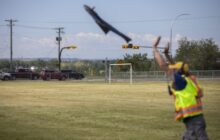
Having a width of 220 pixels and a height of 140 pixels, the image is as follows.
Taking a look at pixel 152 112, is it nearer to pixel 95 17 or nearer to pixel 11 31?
pixel 95 17

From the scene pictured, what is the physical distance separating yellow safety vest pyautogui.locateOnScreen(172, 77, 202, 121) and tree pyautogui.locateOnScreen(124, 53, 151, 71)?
92981 mm

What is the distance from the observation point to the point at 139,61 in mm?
103812

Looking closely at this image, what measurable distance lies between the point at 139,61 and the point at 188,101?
95057 millimetres

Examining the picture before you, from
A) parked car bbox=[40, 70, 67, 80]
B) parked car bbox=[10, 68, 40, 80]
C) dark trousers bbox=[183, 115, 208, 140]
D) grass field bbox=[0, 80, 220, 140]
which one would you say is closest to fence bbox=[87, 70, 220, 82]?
parked car bbox=[40, 70, 67, 80]

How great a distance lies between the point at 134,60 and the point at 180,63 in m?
93.9

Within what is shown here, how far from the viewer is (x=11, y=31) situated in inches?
3661

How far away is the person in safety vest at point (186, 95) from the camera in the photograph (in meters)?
8.88

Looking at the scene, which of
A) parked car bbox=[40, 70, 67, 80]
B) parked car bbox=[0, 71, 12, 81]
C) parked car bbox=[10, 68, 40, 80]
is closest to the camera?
parked car bbox=[0, 71, 12, 81]

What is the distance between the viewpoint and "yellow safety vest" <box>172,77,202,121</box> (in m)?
8.87

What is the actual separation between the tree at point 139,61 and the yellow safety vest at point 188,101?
305 feet

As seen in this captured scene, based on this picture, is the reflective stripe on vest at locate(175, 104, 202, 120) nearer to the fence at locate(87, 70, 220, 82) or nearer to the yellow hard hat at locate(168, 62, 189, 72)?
the yellow hard hat at locate(168, 62, 189, 72)

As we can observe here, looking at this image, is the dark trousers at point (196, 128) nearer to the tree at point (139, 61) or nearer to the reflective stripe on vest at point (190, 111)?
the reflective stripe on vest at point (190, 111)

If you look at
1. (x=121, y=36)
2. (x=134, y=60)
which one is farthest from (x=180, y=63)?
(x=134, y=60)

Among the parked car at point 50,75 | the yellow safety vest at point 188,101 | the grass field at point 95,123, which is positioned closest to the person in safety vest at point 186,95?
the yellow safety vest at point 188,101
